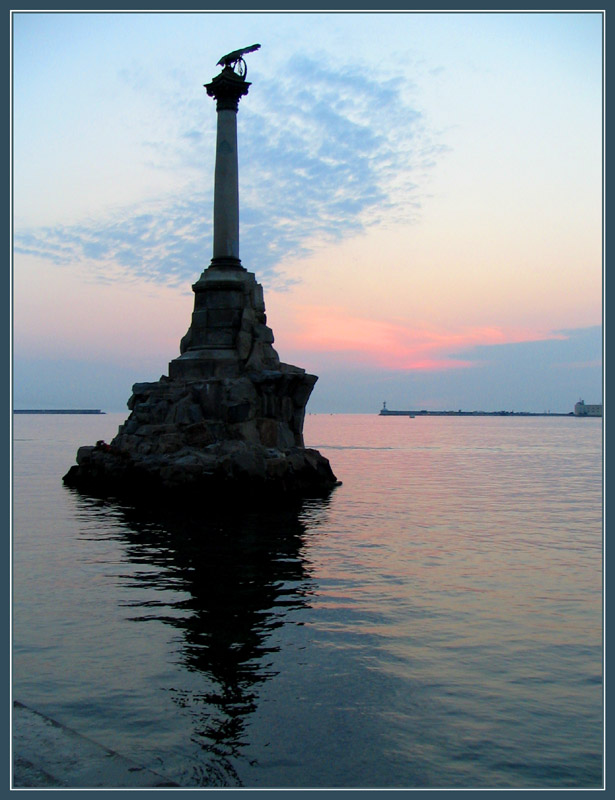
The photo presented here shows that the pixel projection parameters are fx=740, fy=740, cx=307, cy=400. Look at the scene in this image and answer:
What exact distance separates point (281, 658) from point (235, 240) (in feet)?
77.7

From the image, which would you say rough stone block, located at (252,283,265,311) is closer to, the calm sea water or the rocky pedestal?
the rocky pedestal

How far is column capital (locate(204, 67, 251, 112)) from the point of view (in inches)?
1187

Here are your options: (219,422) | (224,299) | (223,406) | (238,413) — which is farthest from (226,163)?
(219,422)

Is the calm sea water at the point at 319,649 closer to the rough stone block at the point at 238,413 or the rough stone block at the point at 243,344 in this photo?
the rough stone block at the point at 238,413

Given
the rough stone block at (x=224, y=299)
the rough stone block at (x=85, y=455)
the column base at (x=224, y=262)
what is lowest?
the rough stone block at (x=85, y=455)

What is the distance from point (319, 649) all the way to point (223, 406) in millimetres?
18891

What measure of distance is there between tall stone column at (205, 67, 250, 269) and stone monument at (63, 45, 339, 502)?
0.13ft

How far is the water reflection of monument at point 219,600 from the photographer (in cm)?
736

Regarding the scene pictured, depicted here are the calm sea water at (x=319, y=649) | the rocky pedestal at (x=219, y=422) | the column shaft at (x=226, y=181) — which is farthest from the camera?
the column shaft at (x=226, y=181)

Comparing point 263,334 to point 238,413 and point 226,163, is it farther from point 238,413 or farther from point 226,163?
point 226,163

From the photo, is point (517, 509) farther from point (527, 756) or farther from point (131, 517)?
point (527, 756)

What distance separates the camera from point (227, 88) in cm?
3012

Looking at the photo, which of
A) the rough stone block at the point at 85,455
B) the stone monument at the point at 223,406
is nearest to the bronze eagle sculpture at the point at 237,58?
the stone monument at the point at 223,406

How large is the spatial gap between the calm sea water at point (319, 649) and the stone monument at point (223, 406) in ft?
20.1
